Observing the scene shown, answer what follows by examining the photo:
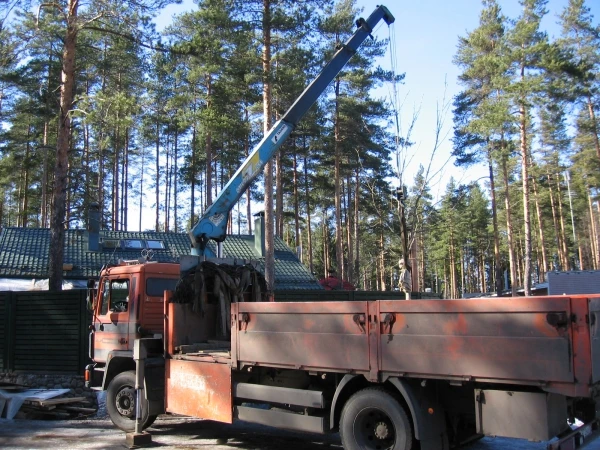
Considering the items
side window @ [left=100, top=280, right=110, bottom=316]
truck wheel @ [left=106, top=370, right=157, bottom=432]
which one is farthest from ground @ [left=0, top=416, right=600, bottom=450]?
side window @ [left=100, top=280, right=110, bottom=316]

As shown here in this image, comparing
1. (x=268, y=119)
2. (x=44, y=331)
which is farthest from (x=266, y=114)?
(x=44, y=331)

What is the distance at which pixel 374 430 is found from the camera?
6125 millimetres

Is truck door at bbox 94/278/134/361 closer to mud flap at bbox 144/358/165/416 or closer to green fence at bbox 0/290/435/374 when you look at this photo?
mud flap at bbox 144/358/165/416

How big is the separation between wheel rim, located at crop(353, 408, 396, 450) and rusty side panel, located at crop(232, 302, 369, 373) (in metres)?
0.54

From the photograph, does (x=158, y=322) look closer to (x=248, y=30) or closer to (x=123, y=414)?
(x=123, y=414)

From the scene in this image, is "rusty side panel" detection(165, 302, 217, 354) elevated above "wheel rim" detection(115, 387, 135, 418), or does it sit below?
above

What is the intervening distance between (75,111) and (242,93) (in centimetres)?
778

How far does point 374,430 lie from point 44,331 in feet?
34.5

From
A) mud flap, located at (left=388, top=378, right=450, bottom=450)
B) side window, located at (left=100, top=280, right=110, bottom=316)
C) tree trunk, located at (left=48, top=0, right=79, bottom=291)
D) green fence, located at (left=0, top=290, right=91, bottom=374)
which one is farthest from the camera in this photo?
tree trunk, located at (left=48, top=0, right=79, bottom=291)

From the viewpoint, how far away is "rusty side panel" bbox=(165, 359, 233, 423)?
292 inches

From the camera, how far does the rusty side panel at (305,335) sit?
6152mm

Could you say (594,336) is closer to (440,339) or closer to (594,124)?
(440,339)

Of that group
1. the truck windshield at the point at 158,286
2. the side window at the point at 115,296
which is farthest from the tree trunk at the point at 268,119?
the side window at the point at 115,296

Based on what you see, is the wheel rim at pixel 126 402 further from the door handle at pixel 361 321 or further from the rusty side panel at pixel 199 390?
the door handle at pixel 361 321
